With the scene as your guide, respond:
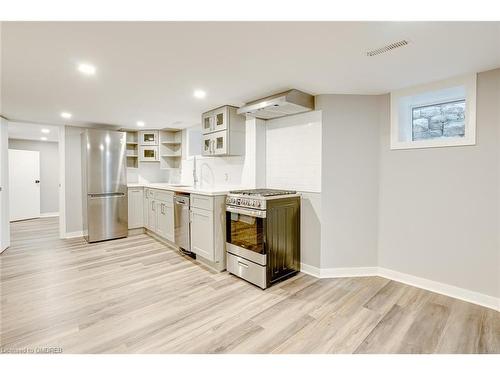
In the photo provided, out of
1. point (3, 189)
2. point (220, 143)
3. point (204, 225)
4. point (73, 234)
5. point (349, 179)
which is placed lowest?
point (73, 234)

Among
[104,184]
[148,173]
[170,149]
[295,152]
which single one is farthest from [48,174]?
[295,152]

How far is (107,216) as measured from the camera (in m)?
4.54

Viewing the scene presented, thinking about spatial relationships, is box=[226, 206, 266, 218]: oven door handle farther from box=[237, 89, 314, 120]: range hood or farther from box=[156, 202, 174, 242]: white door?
box=[156, 202, 174, 242]: white door

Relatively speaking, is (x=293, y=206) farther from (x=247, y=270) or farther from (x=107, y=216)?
(x=107, y=216)

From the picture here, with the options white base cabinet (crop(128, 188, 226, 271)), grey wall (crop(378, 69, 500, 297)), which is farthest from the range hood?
white base cabinet (crop(128, 188, 226, 271))

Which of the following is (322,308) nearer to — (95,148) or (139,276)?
(139,276)

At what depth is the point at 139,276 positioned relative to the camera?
3000mm

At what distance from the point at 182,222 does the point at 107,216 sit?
1.77m

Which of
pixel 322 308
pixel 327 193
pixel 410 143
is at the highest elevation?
pixel 410 143

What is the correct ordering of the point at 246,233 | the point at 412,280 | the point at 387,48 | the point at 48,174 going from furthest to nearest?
the point at 48,174 → the point at 246,233 → the point at 412,280 → the point at 387,48

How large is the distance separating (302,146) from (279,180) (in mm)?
565

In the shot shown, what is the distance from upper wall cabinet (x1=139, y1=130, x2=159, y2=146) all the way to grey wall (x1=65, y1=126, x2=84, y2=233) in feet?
3.53

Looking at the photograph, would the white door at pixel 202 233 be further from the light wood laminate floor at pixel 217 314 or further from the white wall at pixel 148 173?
the white wall at pixel 148 173
